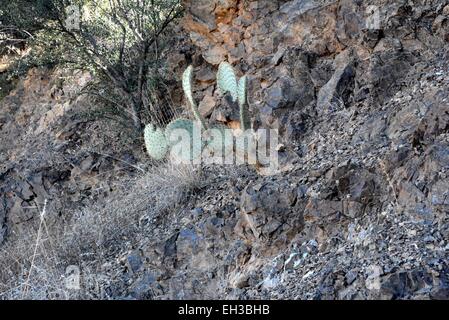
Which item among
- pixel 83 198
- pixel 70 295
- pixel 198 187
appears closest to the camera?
pixel 70 295

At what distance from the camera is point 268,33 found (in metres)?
8.46

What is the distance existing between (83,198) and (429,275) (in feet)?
19.1

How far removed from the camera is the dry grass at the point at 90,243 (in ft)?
16.6

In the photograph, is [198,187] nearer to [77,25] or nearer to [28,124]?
[77,25]

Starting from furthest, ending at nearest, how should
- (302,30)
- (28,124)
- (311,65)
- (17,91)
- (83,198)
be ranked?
(17,91), (28,124), (83,198), (302,30), (311,65)

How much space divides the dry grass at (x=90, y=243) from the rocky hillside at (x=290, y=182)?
2 cm

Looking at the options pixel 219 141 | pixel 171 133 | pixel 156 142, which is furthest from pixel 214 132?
pixel 156 142

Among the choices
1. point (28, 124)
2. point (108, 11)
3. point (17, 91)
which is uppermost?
point (108, 11)

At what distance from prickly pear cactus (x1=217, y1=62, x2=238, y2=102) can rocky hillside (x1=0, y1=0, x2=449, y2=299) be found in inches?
16.6

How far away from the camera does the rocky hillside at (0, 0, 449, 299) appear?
14.2 feet

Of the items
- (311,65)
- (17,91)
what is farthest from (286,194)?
(17,91)
